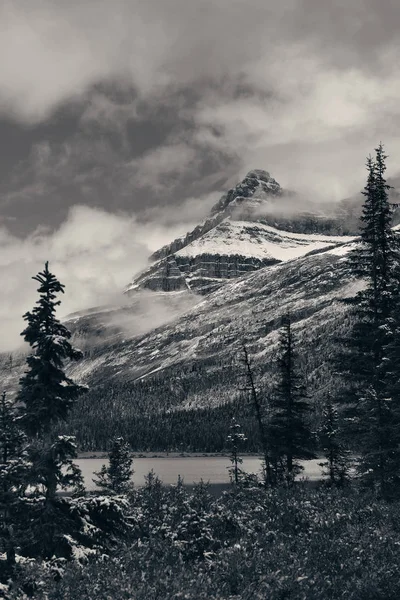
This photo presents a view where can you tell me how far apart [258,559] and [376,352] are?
15360 mm

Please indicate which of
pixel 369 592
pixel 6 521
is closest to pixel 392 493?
pixel 369 592

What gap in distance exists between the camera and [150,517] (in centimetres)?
1972

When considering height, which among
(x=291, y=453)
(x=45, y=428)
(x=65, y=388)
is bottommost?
(x=291, y=453)

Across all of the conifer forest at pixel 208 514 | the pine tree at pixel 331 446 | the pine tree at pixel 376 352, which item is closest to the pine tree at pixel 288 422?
the conifer forest at pixel 208 514

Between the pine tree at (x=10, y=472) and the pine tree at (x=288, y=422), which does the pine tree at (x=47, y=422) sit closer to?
the pine tree at (x=10, y=472)

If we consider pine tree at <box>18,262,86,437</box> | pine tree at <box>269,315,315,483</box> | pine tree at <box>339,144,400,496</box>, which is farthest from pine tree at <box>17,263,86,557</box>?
pine tree at <box>269,315,315,483</box>

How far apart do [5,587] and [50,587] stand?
2.14 m

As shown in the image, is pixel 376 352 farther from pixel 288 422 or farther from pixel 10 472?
pixel 10 472

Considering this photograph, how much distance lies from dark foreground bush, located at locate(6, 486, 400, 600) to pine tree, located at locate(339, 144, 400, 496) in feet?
19.8

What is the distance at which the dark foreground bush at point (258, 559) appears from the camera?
411 inches

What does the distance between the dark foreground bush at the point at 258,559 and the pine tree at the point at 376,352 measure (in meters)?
6.04

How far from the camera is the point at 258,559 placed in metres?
12.1

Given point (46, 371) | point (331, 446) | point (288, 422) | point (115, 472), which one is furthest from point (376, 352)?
point (115, 472)

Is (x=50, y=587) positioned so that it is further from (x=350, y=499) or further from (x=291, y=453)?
(x=291, y=453)
